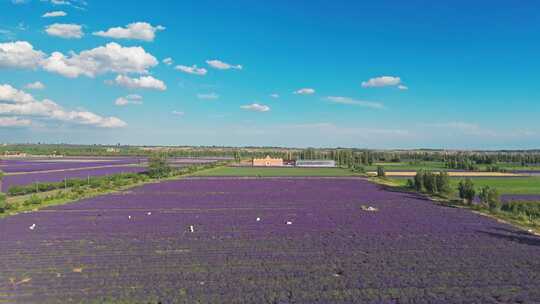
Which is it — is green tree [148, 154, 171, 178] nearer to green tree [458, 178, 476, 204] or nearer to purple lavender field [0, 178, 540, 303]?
purple lavender field [0, 178, 540, 303]

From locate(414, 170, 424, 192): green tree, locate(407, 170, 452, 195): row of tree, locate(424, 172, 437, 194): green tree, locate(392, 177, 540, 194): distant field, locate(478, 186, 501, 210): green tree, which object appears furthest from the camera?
locate(414, 170, 424, 192): green tree

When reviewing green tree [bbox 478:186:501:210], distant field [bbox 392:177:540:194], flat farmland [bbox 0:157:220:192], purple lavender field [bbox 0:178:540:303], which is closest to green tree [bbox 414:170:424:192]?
distant field [bbox 392:177:540:194]

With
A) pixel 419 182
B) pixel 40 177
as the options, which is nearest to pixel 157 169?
pixel 40 177

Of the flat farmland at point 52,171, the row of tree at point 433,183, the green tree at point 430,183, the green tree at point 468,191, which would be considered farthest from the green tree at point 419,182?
the flat farmland at point 52,171

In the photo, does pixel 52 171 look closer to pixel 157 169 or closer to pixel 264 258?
pixel 157 169

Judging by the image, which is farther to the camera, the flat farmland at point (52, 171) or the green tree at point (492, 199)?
the flat farmland at point (52, 171)

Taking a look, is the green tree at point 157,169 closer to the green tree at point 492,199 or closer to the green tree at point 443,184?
the green tree at point 443,184

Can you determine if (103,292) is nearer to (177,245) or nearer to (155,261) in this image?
(155,261)

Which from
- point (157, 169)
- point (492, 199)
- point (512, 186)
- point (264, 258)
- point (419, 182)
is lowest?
point (512, 186)

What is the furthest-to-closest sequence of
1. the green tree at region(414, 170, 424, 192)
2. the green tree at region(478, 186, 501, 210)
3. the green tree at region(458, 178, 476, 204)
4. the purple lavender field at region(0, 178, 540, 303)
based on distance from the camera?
the green tree at region(414, 170, 424, 192)
the green tree at region(458, 178, 476, 204)
the green tree at region(478, 186, 501, 210)
the purple lavender field at region(0, 178, 540, 303)
